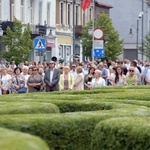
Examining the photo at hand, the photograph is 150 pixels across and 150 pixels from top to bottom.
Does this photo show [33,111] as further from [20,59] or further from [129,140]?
[20,59]

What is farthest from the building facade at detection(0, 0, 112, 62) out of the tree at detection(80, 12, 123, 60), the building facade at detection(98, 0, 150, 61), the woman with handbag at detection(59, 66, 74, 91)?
the woman with handbag at detection(59, 66, 74, 91)

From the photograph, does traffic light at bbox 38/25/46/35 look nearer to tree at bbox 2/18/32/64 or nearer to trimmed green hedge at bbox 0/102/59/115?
tree at bbox 2/18/32/64

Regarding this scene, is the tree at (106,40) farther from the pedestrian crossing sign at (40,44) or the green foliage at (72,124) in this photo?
the green foliage at (72,124)

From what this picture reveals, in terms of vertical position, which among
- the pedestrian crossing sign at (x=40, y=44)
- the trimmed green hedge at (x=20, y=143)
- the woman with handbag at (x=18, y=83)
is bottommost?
the woman with handbag at (x=18, y=83)

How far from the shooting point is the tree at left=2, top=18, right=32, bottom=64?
146 ft

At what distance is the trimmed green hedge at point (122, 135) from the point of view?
800 centimetres

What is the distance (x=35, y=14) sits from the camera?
61344 millimetres

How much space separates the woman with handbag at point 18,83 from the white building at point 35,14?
2793 centimetres

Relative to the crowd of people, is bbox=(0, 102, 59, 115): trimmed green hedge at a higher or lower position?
higher

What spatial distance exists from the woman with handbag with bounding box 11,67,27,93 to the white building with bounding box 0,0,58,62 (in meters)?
27.9

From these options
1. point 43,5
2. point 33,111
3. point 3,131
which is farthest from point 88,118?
point 43,5

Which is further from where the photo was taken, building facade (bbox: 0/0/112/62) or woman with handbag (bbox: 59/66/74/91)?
building facade (bbox: 0/0/112/62)

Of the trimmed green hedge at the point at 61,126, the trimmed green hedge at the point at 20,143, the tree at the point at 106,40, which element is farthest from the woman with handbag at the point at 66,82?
the tree at the point at 106,40

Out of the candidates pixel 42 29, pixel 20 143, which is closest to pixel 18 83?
pixel 20 143
